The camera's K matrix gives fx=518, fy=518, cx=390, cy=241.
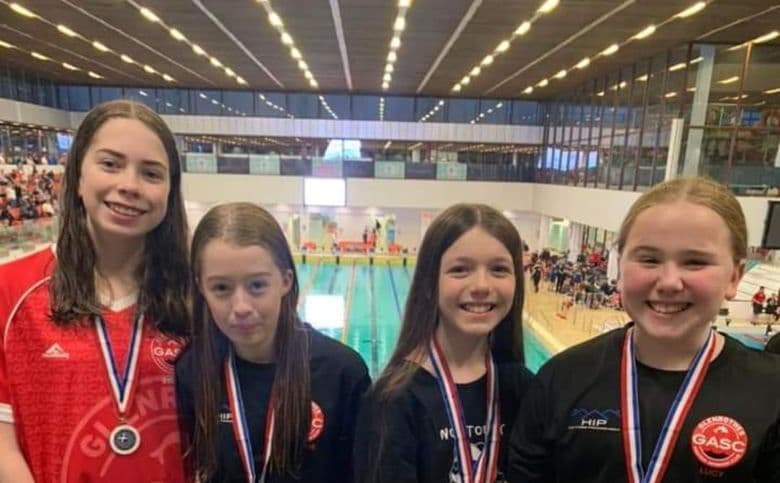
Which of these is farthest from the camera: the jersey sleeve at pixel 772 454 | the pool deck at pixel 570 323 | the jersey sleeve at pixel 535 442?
the pool deck at pixel 570 323

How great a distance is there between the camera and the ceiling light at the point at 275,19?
31.2 feet

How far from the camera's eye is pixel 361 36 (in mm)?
10922

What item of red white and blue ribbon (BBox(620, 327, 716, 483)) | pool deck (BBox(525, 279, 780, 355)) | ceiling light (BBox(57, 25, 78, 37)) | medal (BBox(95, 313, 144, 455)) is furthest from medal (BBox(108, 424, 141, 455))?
ceiling light (BBox(57, 25, 78, 37))

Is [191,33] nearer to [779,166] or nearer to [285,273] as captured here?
[285,273]

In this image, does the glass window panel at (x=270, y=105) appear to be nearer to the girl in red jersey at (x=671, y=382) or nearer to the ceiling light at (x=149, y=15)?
the ceiling light at (x=149, y=15)

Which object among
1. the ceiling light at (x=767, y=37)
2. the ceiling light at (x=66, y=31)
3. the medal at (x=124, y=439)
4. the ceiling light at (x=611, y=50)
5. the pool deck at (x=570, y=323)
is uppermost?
the ceiling light at (x=767, y=37)

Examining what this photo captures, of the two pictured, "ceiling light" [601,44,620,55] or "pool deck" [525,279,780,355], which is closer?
"pool deck" [525,279,780,355]

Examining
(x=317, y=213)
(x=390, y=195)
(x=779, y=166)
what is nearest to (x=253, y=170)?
(x=317, y=213)

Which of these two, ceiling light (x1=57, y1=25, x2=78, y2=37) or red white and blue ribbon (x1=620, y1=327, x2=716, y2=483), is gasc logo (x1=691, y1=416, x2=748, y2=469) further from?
ceiling light (x1=57, y1=25, x2=78, y2=37)

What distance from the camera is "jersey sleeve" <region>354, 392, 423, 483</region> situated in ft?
5.29

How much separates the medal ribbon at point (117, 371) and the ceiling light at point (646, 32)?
1099 centimetres

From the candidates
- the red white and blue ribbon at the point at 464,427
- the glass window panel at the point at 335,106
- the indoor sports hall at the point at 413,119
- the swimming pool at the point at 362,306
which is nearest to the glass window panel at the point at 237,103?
the indoor sports hall at the point at 413,119

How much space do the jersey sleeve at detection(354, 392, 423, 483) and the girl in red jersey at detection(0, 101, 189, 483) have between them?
24.2 inches

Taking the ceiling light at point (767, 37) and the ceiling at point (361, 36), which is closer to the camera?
the ceiling at point (361, 36)
